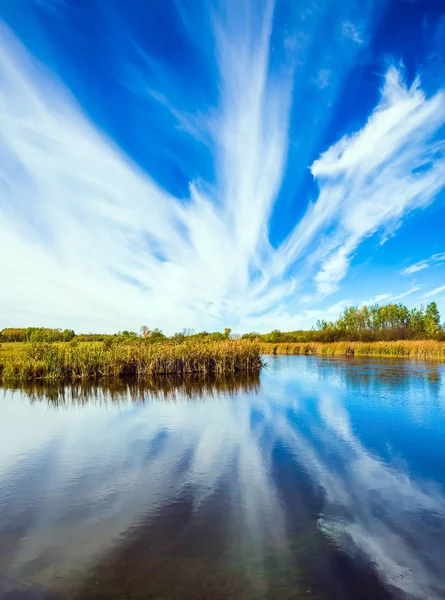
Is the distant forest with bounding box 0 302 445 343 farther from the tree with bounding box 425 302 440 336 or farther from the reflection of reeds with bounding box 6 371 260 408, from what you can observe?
the reflection of reeds with bounding box 6 371 260 408

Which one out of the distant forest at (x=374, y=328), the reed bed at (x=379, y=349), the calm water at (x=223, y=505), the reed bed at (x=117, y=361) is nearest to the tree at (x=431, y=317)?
the distant forest at (x=374, y=328)

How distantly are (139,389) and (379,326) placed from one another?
210 feet

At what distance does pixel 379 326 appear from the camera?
7244cm

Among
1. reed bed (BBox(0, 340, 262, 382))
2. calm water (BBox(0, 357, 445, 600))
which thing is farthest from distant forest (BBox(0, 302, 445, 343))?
calm water (BBox(0, 357, 445, 600))

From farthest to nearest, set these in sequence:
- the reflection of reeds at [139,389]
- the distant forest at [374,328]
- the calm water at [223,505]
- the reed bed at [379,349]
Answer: the distant forest at [374,328]
the reed bed at [379,349]
the reflection of reeds at [139,389]
the calm water at [223,505]

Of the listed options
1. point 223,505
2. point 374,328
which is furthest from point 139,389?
point 374,328

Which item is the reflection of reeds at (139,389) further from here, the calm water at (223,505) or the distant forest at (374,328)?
the distant forest at (374,328)

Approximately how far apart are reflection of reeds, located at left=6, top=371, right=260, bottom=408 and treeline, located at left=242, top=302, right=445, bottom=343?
146 feet

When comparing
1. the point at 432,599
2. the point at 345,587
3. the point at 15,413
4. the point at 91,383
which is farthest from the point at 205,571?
the point at 91,383

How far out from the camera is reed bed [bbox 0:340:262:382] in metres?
22.4

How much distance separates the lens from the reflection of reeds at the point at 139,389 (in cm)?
1617

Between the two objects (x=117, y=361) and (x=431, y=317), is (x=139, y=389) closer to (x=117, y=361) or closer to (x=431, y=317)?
(x=117, y=361)

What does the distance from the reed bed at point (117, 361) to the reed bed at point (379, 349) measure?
21.6m

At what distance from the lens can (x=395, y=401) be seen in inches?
589
